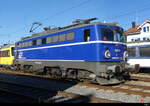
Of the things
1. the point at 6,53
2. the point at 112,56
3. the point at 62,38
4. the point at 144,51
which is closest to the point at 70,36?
the point at 62,38

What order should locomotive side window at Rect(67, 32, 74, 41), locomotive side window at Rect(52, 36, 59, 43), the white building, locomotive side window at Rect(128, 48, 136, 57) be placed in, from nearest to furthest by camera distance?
locomotive side window at Rect(67, 32, 74, 41), locomotive side window at Rect(52, 36, 59, 43), locomotive side window at Rect(128, 48, 136, 57), the white building

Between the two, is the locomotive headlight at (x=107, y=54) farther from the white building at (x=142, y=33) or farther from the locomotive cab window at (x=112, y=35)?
the white building at (x=142, y=33)

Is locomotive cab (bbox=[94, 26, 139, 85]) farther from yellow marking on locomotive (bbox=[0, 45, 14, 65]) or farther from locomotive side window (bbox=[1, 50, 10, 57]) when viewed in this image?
locomotive side window (bbox=[1, 50, 10, 57])

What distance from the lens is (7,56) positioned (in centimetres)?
2652

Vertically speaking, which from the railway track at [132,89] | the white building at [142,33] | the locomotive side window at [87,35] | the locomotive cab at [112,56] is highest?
the white building at [142,33]

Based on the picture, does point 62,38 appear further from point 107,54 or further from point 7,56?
point 7,56

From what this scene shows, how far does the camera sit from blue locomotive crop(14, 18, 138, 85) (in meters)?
11.2

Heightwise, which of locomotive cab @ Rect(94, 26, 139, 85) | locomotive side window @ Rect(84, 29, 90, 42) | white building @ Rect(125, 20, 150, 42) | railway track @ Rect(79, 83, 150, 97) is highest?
white building @ Rect(125, 20, 150, 42)

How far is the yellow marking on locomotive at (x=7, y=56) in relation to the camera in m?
25.1

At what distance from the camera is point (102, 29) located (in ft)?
37.8

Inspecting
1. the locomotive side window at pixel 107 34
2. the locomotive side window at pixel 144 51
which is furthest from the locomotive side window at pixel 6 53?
the locomotive side window at pixel 107 34

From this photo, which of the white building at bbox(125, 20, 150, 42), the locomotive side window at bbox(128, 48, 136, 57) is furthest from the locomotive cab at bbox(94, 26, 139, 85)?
the white building at bbox(125, 20, 150, 42)

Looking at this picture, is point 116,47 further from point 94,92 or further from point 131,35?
point 131,35

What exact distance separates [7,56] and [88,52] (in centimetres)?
1776
